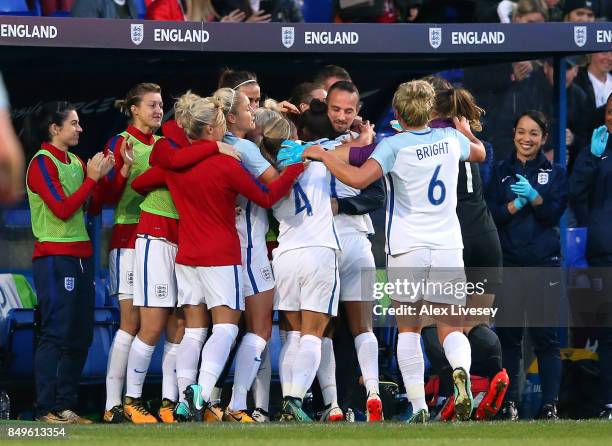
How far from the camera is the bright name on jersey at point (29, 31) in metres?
7.52

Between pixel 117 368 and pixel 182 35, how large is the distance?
215cm

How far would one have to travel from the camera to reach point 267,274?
7121 millimetres

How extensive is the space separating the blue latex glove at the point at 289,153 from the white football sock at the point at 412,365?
3.69 feet

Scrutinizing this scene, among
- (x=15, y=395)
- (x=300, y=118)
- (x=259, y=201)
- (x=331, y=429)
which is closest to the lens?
(x=331, y=429)

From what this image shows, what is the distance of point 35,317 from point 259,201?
5.86 ft

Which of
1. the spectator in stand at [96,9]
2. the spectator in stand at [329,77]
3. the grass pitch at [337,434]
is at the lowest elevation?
the grass pitch at [337,434]

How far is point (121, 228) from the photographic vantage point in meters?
7.59

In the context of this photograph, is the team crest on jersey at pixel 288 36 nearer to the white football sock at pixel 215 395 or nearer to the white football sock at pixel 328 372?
the white football sock at pixel 328 372

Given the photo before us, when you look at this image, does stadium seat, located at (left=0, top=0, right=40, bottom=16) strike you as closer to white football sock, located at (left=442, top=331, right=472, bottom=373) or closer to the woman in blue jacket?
the woman in blue jacket

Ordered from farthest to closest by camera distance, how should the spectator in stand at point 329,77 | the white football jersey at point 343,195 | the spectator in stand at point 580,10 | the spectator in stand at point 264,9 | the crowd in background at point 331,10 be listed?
the spectator in stand at point 580,10, the spectator in stand at point 264,9, the crowd in background at point 331,10, the spectator in stand at point 329,77, the white football jersey at point 343,195

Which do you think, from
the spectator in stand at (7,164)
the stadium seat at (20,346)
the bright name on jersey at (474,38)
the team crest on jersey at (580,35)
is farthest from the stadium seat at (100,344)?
the spectator in stand at (7,164)

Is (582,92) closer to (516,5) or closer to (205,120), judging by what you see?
(516,5)

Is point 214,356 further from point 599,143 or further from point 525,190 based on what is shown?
point 599,143

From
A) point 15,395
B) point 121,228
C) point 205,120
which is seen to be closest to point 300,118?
point 205,120
